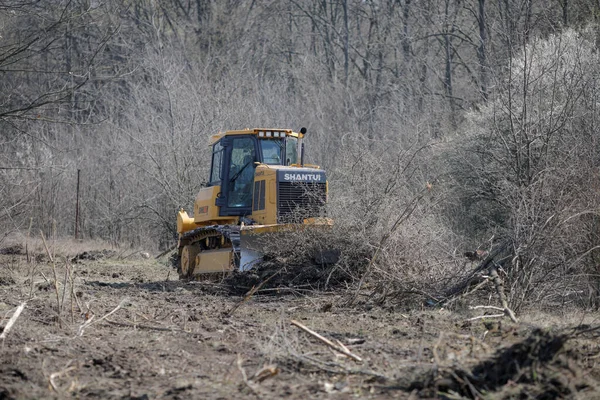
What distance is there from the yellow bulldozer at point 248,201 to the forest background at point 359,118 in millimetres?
930

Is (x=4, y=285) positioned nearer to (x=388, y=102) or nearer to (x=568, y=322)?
(x=568, y=322)

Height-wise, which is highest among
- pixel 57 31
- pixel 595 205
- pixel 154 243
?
pixel 57 31

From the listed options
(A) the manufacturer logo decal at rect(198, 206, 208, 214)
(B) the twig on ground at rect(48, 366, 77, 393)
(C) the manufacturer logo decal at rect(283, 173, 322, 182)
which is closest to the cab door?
(A) the manufacturer logo decal at rect(198, 206, 208, 214)

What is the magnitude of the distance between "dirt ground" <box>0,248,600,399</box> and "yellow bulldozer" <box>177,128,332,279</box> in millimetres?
2981

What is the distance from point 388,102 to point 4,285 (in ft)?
77.0

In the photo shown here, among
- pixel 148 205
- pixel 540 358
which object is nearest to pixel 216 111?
pixel 148 205

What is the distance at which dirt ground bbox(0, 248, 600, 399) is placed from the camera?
5215mm

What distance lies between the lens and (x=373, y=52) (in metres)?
36.3

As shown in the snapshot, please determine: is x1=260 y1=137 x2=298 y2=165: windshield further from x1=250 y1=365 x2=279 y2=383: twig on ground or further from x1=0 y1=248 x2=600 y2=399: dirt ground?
x1=250 y1=365 x2=279 y2=383: twig on ground

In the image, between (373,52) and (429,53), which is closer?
(429,53)

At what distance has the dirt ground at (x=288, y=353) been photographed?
205 inches

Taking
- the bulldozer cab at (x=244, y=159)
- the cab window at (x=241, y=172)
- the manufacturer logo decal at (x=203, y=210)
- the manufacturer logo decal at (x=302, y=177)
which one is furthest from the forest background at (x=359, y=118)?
A: the manufacturer logo decal at (x=203, y=210)

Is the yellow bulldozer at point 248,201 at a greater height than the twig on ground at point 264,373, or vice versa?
the yellow bulldozer at point 248,201

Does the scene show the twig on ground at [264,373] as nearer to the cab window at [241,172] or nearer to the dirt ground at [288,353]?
the dirt ground at [288,353]
